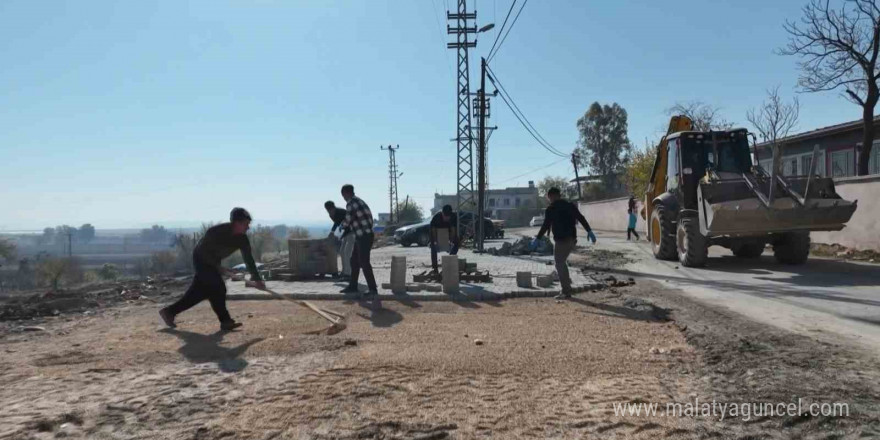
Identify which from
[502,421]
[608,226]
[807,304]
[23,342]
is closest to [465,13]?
[807,304]

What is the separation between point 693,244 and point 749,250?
117 inches

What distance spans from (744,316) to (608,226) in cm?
3692

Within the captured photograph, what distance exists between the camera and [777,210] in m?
10.9

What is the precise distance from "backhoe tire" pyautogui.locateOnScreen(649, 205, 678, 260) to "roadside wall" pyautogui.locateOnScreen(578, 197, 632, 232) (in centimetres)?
1990

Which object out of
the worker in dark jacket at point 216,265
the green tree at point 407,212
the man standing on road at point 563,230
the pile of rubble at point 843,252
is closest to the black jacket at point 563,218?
the man standing on road at point 563,230

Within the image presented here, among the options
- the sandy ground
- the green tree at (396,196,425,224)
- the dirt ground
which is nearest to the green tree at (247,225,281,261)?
the green tree at (396,196,425,224)

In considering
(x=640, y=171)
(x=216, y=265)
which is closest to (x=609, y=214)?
(x=640, y=171)

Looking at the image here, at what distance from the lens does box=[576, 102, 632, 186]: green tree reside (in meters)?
64.1

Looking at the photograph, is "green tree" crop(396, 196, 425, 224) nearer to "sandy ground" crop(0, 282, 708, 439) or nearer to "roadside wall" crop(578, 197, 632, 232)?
"roadside wall" crop(578, 197, 632, 232)

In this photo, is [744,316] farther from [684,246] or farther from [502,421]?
[684,246]

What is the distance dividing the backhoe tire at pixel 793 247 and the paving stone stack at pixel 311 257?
9.65 metres

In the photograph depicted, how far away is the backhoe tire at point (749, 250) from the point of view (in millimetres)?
Answer: 14054

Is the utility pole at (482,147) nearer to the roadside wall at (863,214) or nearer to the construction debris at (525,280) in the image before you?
the construction debris at (525,280)

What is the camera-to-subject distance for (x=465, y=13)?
2250cm
